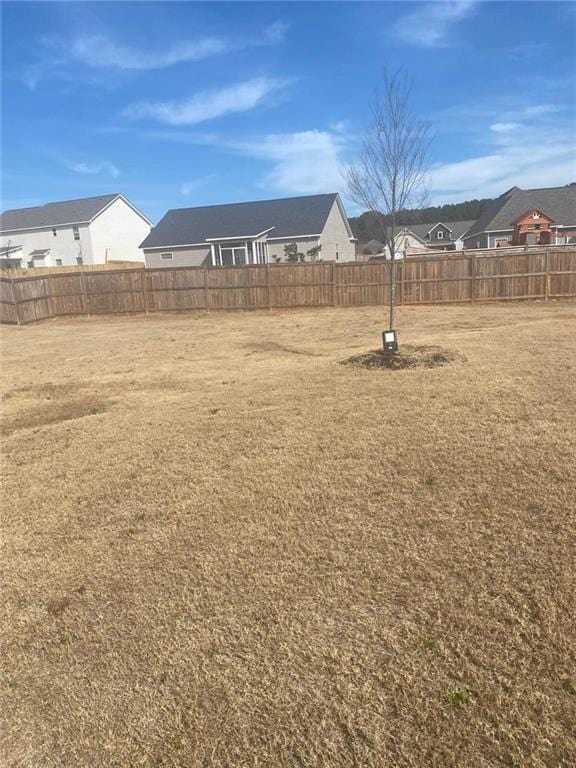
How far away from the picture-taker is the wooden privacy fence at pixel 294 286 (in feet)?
53.2

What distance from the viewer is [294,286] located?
1752 centimetres

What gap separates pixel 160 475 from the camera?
4133mm

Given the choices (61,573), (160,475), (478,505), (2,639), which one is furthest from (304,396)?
(2,639)

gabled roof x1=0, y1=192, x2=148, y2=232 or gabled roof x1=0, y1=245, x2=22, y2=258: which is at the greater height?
gabled roof x1=0, y1=192, x2=148, y2=232

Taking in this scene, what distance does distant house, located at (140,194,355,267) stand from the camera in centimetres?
3044

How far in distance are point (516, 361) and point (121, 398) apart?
5.31 meters

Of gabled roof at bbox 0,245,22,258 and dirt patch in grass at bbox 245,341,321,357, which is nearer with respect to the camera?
dirt patch in grass at bbox 245,341,321,357

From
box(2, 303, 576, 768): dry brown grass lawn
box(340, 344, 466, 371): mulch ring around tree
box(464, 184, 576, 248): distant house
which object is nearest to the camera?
box(2, 303, 576, 768): dry brown grass lawn

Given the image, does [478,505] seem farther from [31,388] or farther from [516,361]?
[31,388]

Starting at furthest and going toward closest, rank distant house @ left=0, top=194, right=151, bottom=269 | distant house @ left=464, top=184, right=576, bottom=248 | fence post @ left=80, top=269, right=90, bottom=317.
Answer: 1. distant house @ left=0, top=194, right=151, bottom=269
2. distant house @ left=464, top=184, right=576, bottom=248
3. fence post @ left=80, top=269, right=90, bottom=317

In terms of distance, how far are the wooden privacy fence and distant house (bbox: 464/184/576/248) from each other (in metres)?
22.1

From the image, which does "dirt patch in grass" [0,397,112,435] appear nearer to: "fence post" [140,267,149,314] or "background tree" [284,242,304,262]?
"fence post" [140,267,149,314]

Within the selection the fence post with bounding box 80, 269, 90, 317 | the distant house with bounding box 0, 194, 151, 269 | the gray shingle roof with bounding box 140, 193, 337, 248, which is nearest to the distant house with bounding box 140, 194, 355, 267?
the gray shingle roof with bounding box 140, 193, 337, 248

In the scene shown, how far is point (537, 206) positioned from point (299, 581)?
4306cm
